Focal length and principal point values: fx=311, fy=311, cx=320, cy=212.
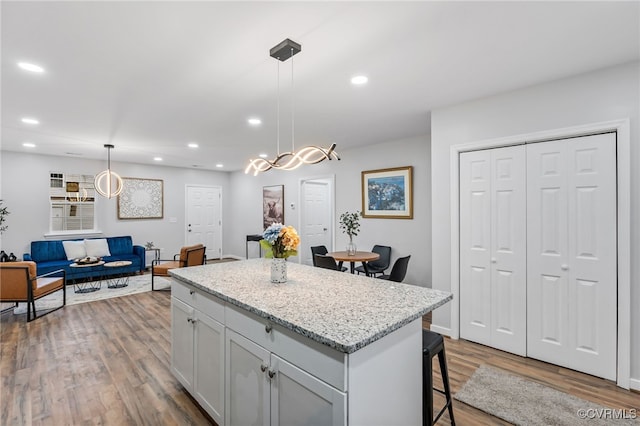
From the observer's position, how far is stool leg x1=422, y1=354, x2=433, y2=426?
1741mm

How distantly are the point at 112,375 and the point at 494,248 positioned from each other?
3723 millimetres

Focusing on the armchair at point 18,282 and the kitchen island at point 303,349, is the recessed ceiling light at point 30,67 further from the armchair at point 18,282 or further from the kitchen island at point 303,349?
the armchair at point 18,282

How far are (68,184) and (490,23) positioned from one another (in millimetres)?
7708

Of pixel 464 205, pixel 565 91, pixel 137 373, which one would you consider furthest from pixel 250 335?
pixel 565 91

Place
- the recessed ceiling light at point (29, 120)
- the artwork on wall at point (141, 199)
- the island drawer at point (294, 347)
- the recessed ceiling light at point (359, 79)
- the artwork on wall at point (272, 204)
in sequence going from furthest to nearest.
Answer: the artwork on wall at point (272, 204) < the artwork on wall at point (141, 199) < the recessed ceiling light at point (29, 120) < the recessed ceiling light at point (359, 79) < the island drawer at point (294, 347)

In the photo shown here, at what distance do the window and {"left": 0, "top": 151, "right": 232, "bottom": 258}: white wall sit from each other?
11 centimetres

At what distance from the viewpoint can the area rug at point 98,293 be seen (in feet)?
14.9

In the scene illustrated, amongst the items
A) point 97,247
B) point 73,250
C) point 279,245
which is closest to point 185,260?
point 97,247

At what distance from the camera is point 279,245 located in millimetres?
2160

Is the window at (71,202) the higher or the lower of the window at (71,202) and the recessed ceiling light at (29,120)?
the lower

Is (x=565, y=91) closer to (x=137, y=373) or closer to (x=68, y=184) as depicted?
(x=137, y=373)

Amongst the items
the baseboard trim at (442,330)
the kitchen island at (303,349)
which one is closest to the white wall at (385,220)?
the baseboard trim at (442,330)

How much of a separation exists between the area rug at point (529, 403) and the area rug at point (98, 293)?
5.23 m

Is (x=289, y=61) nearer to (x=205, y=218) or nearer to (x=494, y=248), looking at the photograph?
(x=494, y=248)
